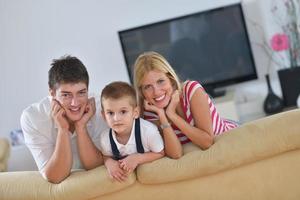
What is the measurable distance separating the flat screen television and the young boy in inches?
106

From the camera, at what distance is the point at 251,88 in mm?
4352

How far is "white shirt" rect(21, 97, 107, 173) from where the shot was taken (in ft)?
5.85

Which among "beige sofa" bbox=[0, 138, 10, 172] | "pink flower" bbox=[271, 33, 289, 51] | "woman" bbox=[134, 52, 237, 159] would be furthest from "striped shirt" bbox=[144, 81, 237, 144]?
"pink flower" bbox=[271, 33, 289, 51]

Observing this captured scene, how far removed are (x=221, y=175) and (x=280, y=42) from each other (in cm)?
301

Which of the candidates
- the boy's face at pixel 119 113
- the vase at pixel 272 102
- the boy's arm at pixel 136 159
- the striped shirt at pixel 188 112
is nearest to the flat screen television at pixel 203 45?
the vase at pixel 272 102

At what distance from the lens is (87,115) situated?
1.70 m

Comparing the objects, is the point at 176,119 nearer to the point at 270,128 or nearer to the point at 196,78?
the point at 270,128

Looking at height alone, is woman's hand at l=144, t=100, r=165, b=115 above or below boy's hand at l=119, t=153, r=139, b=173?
above

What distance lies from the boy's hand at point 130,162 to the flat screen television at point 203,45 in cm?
284

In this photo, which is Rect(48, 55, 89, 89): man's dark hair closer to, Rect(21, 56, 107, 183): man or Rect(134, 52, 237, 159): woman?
Rect(21, 56, 107, 183): man

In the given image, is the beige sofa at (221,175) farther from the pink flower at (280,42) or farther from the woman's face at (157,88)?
the pink flower at (280,42)

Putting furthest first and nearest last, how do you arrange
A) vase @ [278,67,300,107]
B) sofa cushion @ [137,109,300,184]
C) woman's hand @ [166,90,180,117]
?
vase @ [278,67,300,107], woman's hand @ [166,90,180,117], sofa cushion @ [137,109,300,184]

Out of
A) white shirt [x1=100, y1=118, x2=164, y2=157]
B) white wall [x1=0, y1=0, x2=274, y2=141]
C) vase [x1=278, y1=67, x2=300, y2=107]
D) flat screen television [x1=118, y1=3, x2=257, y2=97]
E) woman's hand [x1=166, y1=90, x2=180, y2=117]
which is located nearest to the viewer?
white shirt [x1=100, y1=118, x2=164, y2=157]

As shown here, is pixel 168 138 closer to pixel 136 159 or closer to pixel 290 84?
pixel 136 159
